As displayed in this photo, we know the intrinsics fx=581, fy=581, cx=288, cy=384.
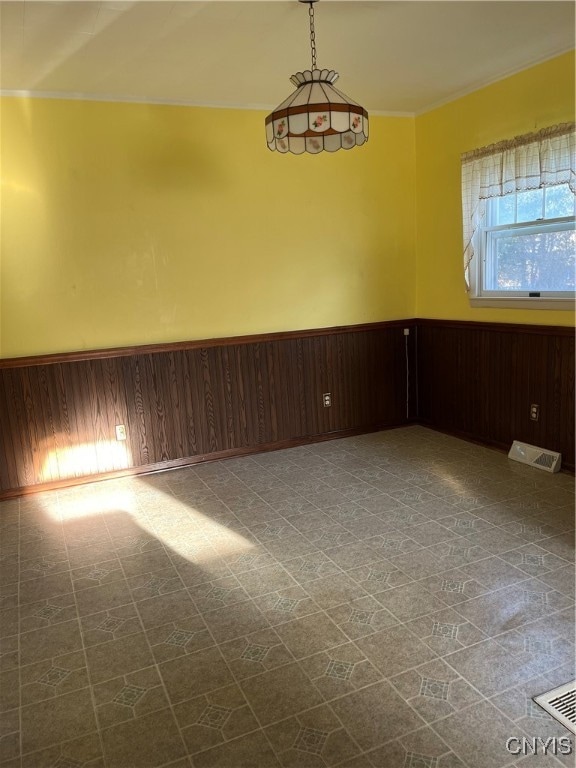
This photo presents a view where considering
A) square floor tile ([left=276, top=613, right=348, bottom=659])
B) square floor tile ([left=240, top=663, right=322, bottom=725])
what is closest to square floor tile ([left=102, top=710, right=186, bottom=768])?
square floor tile ([left=240, top=663, right=322, bottom=725])

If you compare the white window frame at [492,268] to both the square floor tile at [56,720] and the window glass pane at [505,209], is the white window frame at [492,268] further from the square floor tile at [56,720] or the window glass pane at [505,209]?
the square floor tile at [56,720]

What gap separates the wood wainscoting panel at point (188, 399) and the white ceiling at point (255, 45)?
1.71 meters

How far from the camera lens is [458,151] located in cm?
434

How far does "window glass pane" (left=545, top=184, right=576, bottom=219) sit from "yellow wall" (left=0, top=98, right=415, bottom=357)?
142 centimetres

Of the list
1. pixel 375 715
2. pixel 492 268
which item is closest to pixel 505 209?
pixel 492 268

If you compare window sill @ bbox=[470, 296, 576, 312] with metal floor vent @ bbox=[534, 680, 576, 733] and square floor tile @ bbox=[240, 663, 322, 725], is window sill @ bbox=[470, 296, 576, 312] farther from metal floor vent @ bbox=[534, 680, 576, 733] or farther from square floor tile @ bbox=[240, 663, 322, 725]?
square floor tile @ bbox=[240, 663, 322, 725]

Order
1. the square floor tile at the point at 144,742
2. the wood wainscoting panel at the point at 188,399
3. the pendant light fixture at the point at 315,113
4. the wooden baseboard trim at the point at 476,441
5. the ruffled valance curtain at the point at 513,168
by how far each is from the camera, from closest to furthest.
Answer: the square floor tile at the point at 144,742 < the pendant light fixture at the point at 315,113 < the ruffled valance curtain at the point at 513,168 < the wooden baseboard trim at the point at 476,441 < the wood wainscoting panel at the point at 188,399

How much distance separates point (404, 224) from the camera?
4.89m

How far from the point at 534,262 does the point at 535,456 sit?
129 cm

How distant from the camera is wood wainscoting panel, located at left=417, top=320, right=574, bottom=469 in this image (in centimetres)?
370

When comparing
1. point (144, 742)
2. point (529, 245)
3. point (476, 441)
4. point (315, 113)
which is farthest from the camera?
point (476, 441)

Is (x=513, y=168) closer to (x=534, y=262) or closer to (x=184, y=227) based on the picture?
(x=534, y=262)

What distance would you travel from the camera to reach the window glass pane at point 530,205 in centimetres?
372

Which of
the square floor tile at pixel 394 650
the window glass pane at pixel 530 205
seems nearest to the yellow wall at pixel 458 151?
the window glass pane at pixel 530 205
